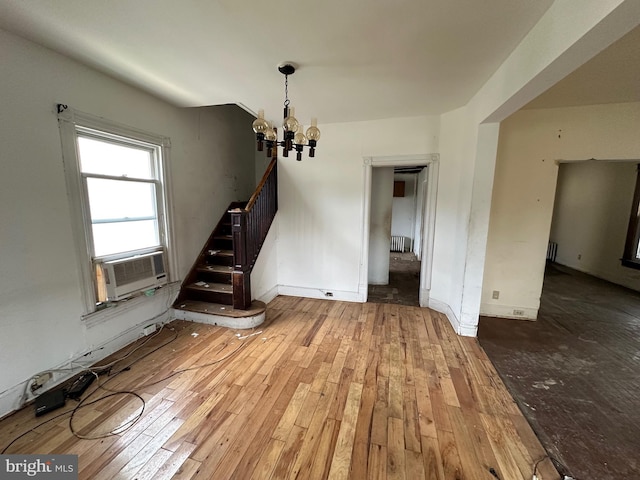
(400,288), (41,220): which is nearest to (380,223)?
(400,288)

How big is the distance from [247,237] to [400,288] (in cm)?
299

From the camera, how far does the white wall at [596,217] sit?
475cm

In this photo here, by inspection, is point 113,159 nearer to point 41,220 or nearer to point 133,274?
point 41,220

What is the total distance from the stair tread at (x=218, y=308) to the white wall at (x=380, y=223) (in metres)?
2.39

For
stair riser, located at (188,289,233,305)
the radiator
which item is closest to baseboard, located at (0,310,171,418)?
stair riser, located at (188,289,233,305)

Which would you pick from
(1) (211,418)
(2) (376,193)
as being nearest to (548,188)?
(2) (376,193)

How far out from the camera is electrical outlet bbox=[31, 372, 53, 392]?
1.91 metres

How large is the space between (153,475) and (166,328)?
1917mm

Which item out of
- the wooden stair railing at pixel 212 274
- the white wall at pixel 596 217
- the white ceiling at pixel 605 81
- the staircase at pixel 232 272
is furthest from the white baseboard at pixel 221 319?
the white wall at pixel 596 217

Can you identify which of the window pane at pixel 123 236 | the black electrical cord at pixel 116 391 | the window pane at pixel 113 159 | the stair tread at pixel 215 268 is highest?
the window pane at pixel 113 159

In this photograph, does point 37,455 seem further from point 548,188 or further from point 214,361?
point 548,188

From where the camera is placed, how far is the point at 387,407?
1.86 m

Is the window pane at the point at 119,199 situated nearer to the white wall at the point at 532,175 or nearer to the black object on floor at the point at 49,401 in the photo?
the black object on floor at the point at 49,401

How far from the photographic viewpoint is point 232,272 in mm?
3107
